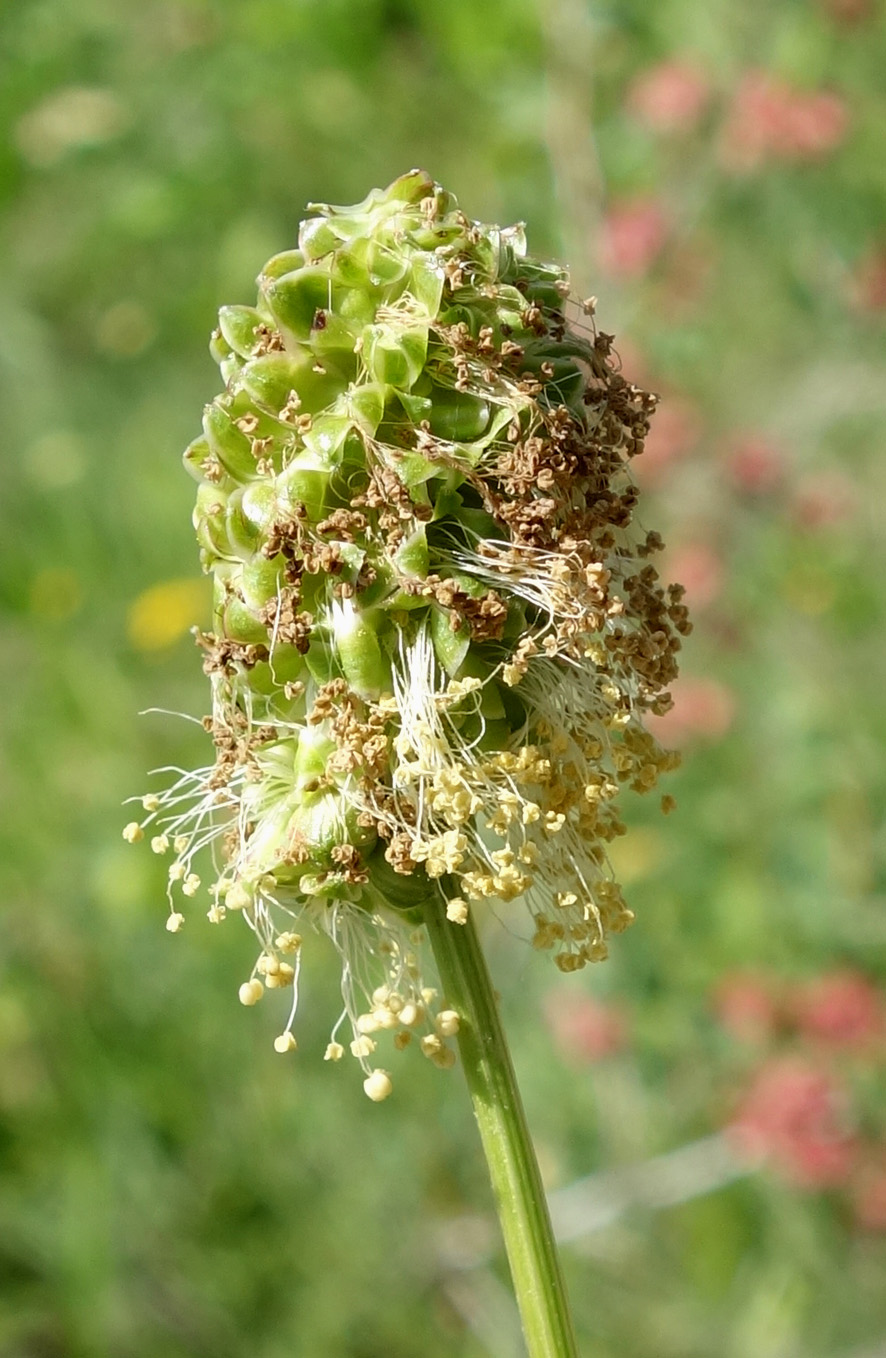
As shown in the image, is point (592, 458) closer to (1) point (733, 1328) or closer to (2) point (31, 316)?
(1) point (733, 1328)

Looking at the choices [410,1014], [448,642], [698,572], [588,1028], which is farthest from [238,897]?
[698,572]

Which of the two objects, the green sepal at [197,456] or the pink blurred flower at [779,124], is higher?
the pink blurred flower at [779,124]

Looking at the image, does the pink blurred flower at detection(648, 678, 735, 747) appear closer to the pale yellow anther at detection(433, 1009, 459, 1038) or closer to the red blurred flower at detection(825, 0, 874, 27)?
the red blurred flower at detection(825, 0, 874, 27)

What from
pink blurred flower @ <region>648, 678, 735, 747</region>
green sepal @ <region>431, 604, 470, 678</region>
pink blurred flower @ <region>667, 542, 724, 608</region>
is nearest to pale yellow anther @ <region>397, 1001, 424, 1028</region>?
green sepal @ <region>431, 604, 470, 678</region>

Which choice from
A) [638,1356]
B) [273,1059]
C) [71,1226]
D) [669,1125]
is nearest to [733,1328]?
[638,1356]

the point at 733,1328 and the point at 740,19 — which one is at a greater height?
the point at 740,19

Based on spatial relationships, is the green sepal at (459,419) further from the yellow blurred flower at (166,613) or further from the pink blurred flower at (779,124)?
the pink blurred flower at (779,124)

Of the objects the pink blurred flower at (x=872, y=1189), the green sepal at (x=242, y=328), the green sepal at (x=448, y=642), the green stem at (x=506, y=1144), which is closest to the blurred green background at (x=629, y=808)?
the pink blurred flower at (x=872, y=1189)
